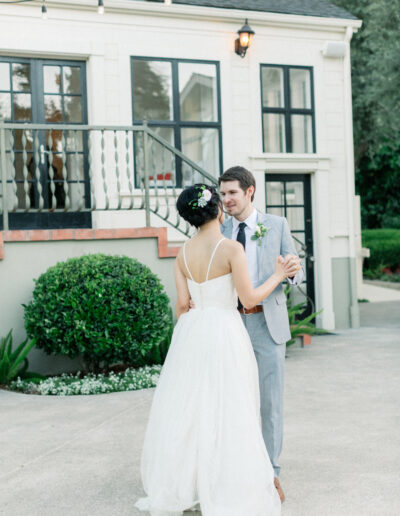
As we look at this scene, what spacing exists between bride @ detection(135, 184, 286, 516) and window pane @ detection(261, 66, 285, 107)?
7.16m

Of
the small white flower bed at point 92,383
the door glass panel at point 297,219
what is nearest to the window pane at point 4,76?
the small white flower bed at point 92,383

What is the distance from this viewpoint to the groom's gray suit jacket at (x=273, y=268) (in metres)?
3.63

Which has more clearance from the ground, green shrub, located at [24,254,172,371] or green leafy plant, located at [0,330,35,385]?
green shrub, located at [24,254,172,371]

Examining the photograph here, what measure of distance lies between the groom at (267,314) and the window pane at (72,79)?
604 centimetres

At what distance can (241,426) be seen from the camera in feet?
10.9

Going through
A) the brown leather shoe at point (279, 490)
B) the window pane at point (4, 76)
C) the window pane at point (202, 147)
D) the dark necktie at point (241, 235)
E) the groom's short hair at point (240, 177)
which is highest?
the window pane at point (4, 76)

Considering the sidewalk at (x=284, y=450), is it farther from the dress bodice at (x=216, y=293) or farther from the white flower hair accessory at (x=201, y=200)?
the white flower hair accessory at (x=201, y=200)

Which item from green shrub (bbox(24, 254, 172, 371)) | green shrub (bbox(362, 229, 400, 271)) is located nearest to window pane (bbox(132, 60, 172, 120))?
green shrub (bbox(24, 254, 172, 371))

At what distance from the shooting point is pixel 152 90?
31.3 ft

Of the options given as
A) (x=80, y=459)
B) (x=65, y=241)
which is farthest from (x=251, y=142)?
(x=80, y=459)

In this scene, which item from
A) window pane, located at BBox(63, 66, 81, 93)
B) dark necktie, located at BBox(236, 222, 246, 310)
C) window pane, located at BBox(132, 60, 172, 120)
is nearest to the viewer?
dark necktie, located at BBox(236, 222, 246, 310)

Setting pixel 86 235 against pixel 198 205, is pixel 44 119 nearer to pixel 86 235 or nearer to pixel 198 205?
pixel 86 235

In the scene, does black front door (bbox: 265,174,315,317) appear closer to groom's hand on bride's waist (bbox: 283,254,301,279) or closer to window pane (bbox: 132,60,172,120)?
window pane (bbox: 132,60,172,120)

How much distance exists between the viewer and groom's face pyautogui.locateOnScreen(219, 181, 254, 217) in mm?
3693
